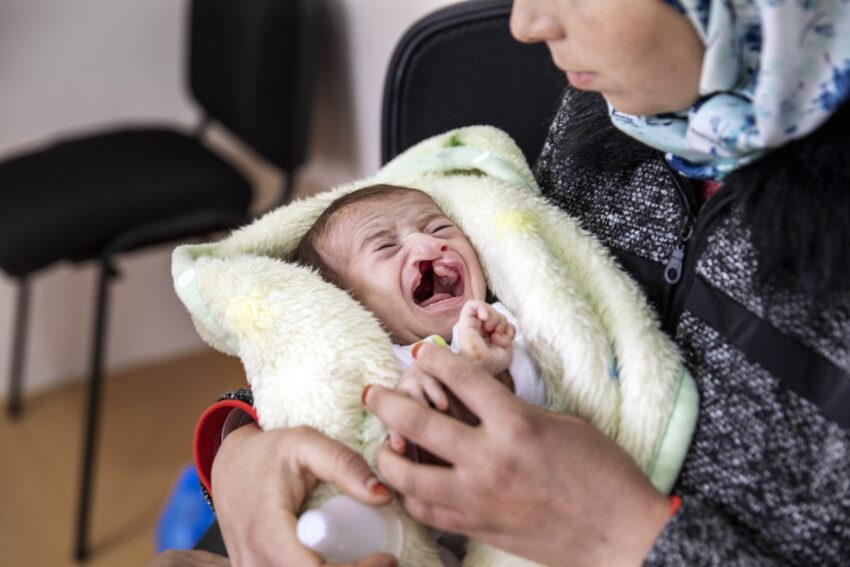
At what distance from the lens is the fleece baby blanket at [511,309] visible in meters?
0.81

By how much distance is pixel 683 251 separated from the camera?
0.86 metres

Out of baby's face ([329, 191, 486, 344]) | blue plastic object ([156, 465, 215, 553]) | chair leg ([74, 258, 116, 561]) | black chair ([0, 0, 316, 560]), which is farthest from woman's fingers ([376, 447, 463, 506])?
chair leg ([74, 258, 116, 561])

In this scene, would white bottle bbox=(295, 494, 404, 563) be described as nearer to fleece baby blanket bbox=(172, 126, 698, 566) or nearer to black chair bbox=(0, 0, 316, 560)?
fleece baby blanket bbox=(172, 126, 698, 566)

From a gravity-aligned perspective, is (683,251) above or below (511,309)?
above

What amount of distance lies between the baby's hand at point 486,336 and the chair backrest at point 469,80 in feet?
1.22

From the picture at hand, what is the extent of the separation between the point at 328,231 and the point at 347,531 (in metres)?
0.39

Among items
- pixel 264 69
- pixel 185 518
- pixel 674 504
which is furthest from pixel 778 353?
pixel 264 69

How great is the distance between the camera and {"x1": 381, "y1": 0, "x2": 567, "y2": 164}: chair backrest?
1165 mm

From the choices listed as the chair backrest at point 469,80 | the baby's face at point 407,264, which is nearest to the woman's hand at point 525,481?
the baby's face at point 407,264

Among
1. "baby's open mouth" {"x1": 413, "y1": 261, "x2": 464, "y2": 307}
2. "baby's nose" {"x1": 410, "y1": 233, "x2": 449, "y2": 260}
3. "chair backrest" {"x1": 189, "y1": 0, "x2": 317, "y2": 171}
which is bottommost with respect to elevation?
"chair backrest" {"x1": 189, "y1": 0, "x2": 317, "y2": 171}

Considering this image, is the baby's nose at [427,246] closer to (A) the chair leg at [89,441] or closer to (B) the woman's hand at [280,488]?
(B) the woman's hand at [280,488]

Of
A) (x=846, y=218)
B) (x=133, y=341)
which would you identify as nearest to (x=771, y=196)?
(x=846, y=218)

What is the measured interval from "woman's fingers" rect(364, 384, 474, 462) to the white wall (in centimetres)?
140

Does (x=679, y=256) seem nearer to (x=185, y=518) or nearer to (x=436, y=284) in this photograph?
(x=436, y=284)
